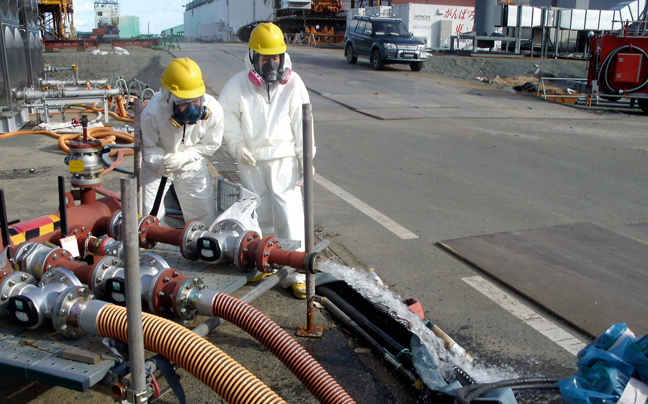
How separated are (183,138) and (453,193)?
3654mm

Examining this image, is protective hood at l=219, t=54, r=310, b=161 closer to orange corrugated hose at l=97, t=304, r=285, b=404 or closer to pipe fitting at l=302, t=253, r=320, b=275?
pipe fitting at l=302, t=253, r=320, b=275

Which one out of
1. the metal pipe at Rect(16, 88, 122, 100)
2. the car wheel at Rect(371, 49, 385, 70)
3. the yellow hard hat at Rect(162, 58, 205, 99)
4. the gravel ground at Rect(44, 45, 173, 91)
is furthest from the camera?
the car wheel at Rect(371, 49, 385, 70)

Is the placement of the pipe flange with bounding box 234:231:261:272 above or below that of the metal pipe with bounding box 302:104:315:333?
below

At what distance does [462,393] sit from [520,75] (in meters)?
22.4

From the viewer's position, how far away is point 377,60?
857 inches

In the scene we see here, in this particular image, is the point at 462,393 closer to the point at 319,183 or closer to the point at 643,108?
the point at 319,183

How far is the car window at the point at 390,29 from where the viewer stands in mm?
21453

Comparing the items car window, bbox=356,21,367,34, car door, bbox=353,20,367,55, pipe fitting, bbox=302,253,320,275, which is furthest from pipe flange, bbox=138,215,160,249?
car window, bbox=356,21,367,34

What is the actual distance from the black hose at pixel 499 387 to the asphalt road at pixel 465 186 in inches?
12.7

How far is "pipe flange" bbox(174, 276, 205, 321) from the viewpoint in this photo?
9.46 feet

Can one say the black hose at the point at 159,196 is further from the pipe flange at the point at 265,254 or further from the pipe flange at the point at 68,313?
the pipe flange at the point at 68,313

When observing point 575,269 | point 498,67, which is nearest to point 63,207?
point 575,269

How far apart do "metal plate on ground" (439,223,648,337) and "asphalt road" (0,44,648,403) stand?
0.54ft

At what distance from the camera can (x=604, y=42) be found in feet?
47.8
